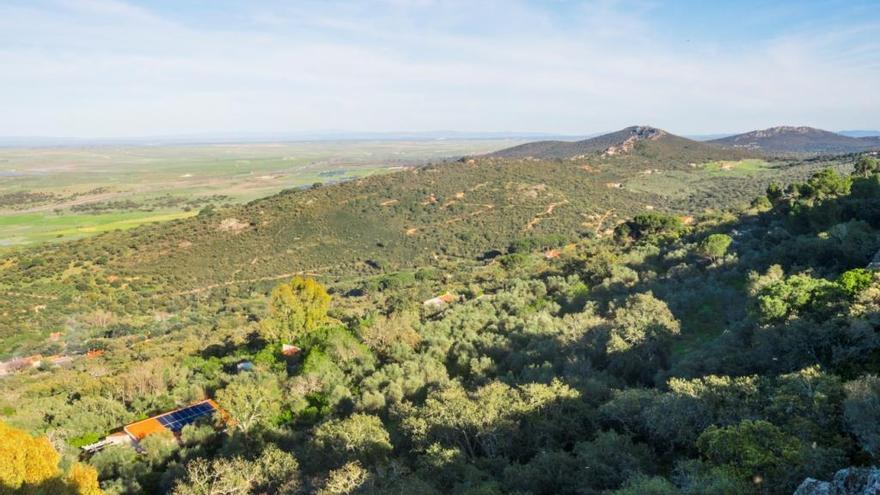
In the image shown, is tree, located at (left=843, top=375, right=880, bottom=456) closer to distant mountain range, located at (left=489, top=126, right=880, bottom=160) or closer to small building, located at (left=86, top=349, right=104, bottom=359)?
small building, located at (left=86, top=349, right=104, bottom=359)

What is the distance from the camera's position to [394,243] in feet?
252

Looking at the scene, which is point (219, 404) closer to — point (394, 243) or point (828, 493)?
point (828, 493)

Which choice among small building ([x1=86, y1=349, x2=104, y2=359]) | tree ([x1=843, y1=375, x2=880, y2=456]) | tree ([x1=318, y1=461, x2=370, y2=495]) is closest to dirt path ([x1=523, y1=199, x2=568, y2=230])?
small building ([x1=86, y1=349, x2=104, y2=359])

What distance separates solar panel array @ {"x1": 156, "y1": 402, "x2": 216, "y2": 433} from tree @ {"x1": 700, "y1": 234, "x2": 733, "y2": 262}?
27.8 metres

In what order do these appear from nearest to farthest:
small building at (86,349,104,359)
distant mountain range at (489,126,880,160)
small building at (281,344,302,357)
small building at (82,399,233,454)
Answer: small building at (82,399,233,454)
small building at (281,344,302,357)
small building at (86,349,104,359)
distant mountain range at (489,126,880,160)

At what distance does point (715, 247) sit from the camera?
30938mm

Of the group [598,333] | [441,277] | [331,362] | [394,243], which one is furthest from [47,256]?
[598,333]

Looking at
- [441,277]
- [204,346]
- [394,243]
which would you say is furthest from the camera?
[394,243]

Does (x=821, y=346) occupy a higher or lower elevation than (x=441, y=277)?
higher

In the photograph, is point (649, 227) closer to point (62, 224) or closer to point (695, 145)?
point (695, 145)

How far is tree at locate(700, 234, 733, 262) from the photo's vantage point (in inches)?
1216

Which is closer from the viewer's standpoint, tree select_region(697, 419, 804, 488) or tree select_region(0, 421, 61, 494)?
tree select_region(697, 419, 804, 488)

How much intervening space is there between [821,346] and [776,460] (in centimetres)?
727

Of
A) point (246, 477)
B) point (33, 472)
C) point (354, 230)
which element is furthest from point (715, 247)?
point (354, 230)
